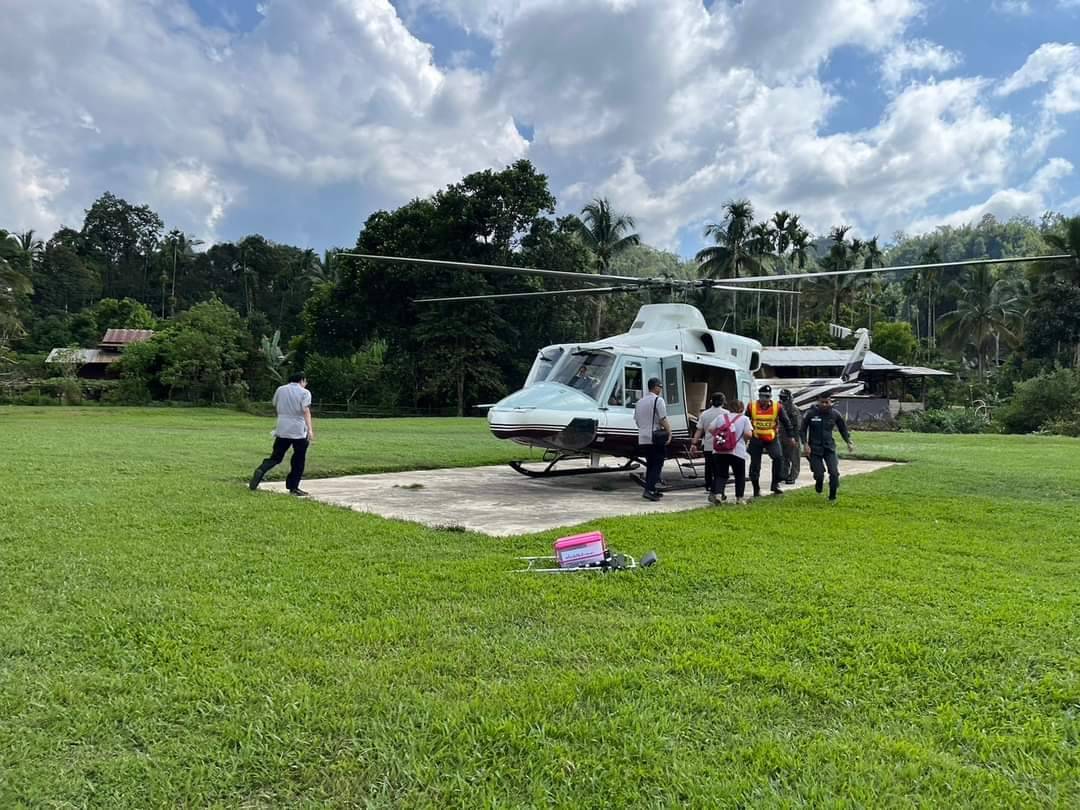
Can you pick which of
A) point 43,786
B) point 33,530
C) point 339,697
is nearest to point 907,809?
point 339,697

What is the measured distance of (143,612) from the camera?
407 cm

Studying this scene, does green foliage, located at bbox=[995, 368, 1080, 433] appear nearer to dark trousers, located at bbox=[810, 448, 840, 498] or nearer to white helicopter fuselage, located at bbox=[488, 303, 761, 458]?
white helicopter fuselage, located at bbox=[488, 303, 761, 458]

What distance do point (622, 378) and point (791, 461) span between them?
10.4ft

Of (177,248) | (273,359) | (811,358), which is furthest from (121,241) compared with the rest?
(811,358)

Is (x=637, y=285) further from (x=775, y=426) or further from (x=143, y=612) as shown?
(x=143, y=612)

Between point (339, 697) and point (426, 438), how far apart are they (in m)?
15.9

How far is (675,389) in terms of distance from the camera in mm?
10805

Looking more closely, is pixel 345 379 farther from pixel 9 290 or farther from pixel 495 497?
pixel 495 497

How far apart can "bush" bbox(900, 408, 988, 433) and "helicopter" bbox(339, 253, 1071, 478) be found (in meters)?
23.4

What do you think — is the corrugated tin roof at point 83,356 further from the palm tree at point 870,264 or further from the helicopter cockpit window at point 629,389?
the palm tree at point 870,264

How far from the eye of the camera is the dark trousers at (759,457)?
952cm

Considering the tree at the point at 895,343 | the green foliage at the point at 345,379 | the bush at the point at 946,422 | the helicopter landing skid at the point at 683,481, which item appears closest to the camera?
the helicopter landing skid at the point at 683,481

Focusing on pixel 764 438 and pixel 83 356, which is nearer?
pixel 764 438

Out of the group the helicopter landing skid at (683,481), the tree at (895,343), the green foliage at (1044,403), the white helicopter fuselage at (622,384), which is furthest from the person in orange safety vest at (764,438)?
the tree at (895,343)
